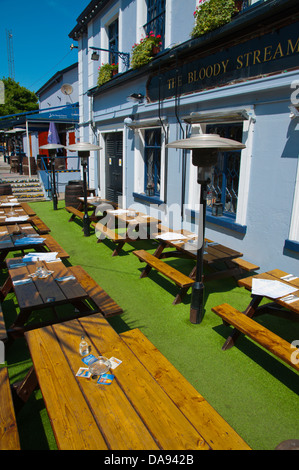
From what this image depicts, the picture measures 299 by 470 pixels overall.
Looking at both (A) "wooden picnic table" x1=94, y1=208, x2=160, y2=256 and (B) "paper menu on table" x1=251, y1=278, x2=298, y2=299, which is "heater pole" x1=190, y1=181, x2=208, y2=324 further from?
(A) "wooden picnic table" x1=94, y1=208, x2=160, y2=256

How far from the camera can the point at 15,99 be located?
3522 centimetres

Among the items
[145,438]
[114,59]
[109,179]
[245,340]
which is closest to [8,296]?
[245,340]

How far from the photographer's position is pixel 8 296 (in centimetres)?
487

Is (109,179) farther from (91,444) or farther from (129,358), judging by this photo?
(91,444)

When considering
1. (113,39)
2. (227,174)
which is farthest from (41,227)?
(113,39)

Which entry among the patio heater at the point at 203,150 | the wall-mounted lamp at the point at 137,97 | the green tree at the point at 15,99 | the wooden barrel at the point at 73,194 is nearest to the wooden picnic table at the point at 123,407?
the patio heater at the point at 203,150

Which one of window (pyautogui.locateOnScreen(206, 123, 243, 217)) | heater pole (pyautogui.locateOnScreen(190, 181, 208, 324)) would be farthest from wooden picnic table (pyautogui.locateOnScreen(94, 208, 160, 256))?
heater pole (pyautogui.locateOnScreen(190, 181, 208, 324))

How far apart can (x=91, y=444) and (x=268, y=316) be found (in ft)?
11.0

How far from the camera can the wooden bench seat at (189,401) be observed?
1761 millimetres

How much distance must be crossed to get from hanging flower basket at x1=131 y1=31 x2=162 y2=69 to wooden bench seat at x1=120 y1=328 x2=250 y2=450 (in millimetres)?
7259

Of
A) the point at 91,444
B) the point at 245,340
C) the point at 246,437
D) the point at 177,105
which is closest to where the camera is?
the point at 91,444

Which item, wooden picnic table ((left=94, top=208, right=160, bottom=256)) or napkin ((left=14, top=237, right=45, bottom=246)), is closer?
napkin ((left=14, top=237, right=45, bottom=246))

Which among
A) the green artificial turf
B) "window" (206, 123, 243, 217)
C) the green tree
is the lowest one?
the green artificial turf

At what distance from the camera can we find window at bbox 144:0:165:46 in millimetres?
7586
